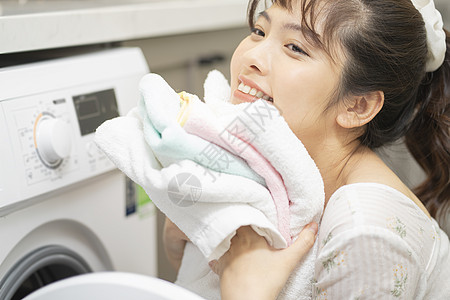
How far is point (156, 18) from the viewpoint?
3.57ft

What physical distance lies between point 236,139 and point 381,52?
0.91 ft

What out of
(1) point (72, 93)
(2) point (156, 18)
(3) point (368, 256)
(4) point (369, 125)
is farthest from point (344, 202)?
(2) point (156, 18)

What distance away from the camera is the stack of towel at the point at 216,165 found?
2.09 ft

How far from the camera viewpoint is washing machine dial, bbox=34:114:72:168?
0.80 meters

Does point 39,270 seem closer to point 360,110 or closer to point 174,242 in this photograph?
point 174,242

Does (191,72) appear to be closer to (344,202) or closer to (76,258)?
(76,258)

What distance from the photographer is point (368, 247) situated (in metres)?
0.68

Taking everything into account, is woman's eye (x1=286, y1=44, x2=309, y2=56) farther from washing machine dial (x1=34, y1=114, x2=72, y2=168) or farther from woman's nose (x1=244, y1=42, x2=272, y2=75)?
washing machine dial (x1=34, y1=114, x2=72, y2=168)

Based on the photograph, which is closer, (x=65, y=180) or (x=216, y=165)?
(x=216, y=165)

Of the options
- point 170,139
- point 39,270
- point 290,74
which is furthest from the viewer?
point 39,270

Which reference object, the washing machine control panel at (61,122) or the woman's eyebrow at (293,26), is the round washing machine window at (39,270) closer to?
the washing machine control panel at (61,122)

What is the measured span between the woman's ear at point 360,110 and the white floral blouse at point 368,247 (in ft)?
0.39

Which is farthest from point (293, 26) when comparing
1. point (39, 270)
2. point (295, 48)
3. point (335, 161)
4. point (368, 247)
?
point (39, 270)

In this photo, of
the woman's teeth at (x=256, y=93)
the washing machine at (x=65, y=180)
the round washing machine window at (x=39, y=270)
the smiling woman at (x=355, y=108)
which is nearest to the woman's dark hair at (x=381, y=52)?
the smiling woman at (x=355, y=108)
